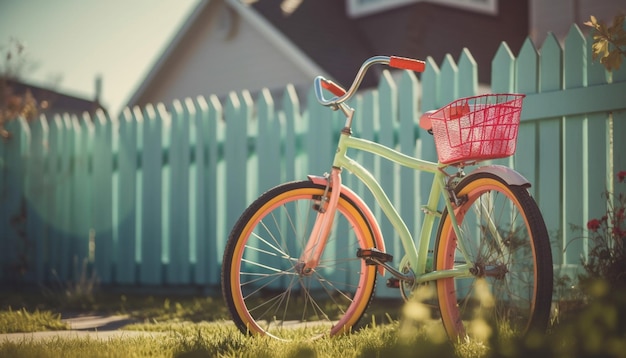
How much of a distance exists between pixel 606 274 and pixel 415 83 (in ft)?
6.96

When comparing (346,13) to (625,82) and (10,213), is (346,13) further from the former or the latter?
(625,82)

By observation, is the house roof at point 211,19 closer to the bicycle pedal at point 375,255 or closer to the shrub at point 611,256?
the shrub at point 611,256

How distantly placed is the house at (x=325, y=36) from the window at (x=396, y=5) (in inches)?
0.6

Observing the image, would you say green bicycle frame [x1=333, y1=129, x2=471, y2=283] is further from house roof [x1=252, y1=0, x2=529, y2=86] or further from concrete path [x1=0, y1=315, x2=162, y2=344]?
house roof [x1=252, y1=0, x2=529, y2=86]

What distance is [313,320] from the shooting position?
4.77 m

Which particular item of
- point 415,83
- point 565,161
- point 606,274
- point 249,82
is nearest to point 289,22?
point 249,82

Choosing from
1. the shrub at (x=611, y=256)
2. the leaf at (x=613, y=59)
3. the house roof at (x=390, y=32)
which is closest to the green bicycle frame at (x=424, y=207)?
the shrub at (x=611, y=256)

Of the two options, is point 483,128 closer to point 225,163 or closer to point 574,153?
point 574,153

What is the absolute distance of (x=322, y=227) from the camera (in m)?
3.58

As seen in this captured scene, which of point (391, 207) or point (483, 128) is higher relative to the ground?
point (483, 128)

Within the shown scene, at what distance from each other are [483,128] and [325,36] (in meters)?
9.92

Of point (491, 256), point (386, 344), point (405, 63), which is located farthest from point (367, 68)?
point (386, 344)

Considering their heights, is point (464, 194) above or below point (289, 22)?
below

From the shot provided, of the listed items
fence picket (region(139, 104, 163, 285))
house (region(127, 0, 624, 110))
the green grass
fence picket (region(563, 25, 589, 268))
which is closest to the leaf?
fence picket (region(563, 25, 589, 268))
